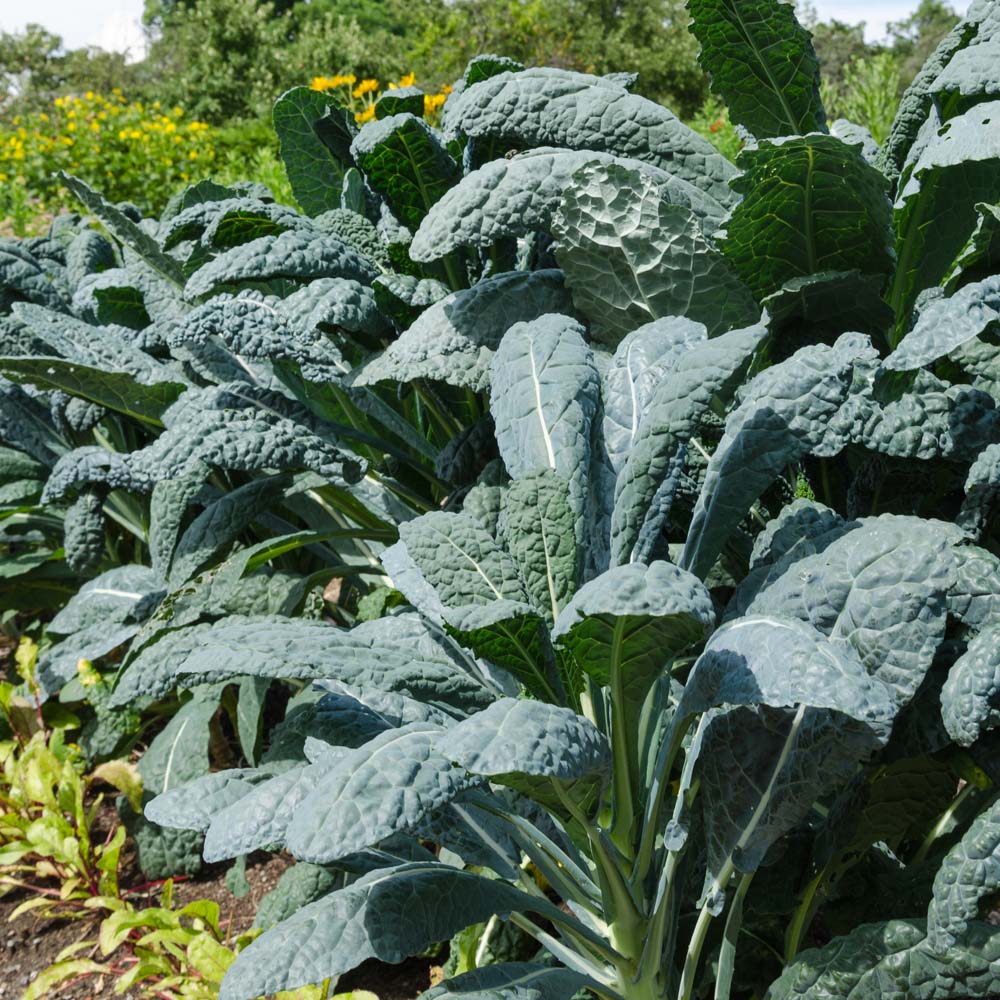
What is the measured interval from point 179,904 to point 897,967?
1.59 meters

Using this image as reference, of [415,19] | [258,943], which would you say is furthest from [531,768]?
[415,19]

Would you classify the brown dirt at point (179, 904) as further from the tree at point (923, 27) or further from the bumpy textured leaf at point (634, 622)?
the tree at point (923, 27)

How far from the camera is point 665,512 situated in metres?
1.37

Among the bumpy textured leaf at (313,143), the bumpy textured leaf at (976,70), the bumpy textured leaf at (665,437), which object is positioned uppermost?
the bumpy textured leaf at (313,143)

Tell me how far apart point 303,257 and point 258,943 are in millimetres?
1130

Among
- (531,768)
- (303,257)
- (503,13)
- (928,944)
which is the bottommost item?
(928,944)

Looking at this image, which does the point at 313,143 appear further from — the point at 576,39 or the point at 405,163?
the point at 576,39

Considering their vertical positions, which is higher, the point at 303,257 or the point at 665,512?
the point at 303,257

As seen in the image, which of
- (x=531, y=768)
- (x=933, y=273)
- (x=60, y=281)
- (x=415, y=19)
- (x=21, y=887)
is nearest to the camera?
(x=531, y=768)

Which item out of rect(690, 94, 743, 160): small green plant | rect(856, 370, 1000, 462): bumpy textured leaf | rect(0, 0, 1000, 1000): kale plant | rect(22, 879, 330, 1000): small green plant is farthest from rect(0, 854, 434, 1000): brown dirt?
rect(690, 94, 743, 160): small green plant

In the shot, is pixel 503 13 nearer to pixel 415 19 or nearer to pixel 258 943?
pixel 415 19

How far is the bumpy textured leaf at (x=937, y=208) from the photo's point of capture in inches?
58.4

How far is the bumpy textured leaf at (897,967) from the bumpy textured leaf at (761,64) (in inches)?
48.8

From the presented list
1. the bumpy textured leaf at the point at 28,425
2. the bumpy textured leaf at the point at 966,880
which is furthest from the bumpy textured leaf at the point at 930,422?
the bumpy textured leaf at the point at 28,425
